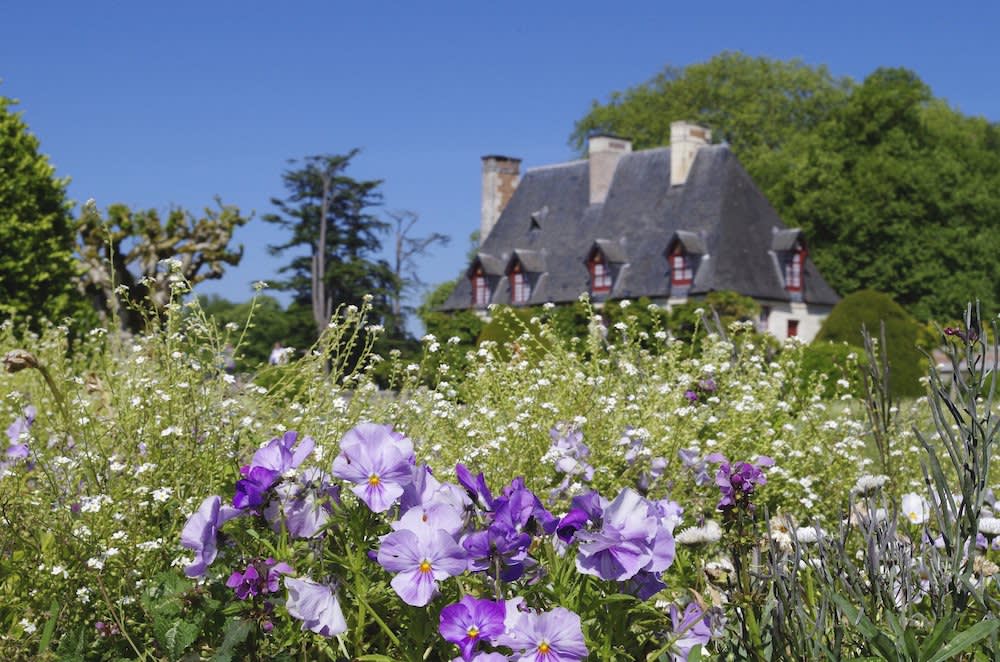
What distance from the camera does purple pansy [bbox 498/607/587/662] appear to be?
2268mm

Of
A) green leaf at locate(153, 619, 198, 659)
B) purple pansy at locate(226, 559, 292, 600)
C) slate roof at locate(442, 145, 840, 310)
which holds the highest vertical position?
slate roof at locate(442, 145, 840, 310)

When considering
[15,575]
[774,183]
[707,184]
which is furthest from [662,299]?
[15,575]

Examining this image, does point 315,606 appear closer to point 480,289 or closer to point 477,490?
point 477,490

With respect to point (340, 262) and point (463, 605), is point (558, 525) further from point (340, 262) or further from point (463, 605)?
point (340, 262)

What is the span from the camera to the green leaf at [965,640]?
6.88 feet

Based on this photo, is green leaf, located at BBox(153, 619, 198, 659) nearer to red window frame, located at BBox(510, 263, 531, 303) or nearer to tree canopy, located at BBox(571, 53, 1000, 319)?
red window frame, located at BBox(510, 263, 531, 303)

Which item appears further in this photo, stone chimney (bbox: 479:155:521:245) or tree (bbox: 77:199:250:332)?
stone chimney (bbox: 479:155:521:245)

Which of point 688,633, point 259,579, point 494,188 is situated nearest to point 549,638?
point 688,633

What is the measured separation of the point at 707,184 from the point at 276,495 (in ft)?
122

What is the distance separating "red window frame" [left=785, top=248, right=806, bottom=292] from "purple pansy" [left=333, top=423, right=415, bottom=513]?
37.5 m

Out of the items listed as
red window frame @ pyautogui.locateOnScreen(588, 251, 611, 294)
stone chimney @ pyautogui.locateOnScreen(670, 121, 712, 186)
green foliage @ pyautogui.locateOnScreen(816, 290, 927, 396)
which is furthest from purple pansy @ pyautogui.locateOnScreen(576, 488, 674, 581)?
stone chimney @ pyautogui.locateOnScreen(670, 121, 712, 186)

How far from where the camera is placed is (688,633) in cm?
260

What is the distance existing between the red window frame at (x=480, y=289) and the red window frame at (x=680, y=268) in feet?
25.8

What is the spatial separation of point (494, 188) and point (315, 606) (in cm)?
4417
